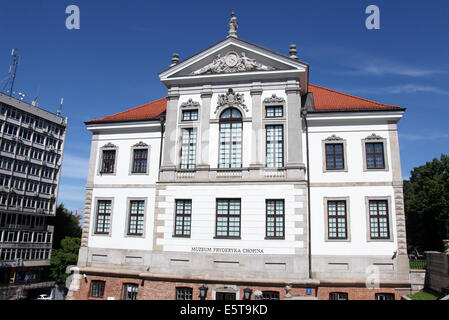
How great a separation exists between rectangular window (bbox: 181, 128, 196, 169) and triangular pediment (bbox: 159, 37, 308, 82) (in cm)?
402

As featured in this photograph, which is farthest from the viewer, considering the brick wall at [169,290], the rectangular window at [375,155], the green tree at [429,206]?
the green tree at [429,206]

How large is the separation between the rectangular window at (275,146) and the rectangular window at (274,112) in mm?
782

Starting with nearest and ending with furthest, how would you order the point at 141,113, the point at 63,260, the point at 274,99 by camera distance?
the point at 274,99
the point at 141,113
the point at 63,260

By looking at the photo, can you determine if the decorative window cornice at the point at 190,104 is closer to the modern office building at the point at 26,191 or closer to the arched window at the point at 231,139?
the arched window at the point at 231,139

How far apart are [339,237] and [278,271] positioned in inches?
179

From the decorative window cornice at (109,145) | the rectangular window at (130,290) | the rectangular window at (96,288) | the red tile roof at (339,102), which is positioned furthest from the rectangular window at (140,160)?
the red tile roof at (339,102)

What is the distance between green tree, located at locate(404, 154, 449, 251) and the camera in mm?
50938

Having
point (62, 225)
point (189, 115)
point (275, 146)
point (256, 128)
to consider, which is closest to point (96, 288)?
point (189, 115)

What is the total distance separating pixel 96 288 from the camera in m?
25.8

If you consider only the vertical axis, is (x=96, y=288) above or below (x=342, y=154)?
below

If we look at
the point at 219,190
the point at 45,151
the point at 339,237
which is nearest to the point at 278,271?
the point at 339,237

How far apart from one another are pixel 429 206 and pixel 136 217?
43419 mm

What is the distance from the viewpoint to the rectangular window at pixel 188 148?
25844 millimetres

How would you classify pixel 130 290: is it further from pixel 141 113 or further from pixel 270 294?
pixel 141 113
